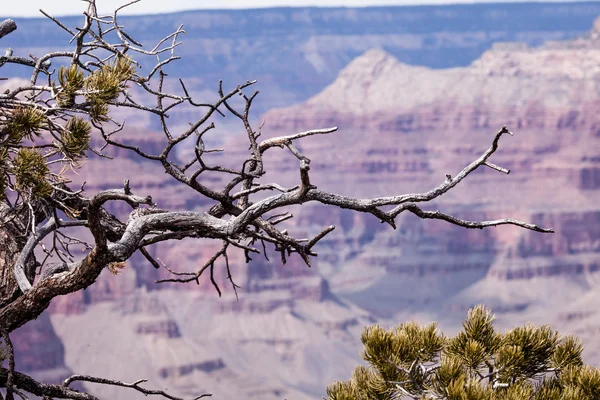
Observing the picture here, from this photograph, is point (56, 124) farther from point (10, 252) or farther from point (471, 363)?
point (471, 363)

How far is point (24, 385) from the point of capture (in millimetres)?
7695

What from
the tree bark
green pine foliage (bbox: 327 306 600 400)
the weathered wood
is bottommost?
green pine foliage (bbox: 327 306 600 400)

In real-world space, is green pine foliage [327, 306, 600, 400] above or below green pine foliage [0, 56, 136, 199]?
below

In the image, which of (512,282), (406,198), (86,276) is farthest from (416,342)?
(512,282)

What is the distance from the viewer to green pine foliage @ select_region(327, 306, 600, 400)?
7.94m

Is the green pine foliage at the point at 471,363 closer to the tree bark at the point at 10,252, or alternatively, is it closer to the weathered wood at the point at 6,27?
the tree bark at the point at 10,252

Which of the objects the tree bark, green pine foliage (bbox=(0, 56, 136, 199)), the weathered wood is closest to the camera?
A: green pine foliage (bbox=(0, 56, 136, 199))

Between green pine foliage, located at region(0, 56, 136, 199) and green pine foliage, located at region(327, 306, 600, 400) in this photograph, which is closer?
green pine foliage, located at region(0, 56, 136, 199)

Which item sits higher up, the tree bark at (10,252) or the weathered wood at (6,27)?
the weathered wood at (6,27)

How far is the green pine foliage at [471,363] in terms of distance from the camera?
7.94m

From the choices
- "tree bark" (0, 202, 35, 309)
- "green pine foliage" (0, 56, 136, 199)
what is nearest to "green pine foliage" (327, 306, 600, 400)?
"tree bark" (0, 202, 35, 309)

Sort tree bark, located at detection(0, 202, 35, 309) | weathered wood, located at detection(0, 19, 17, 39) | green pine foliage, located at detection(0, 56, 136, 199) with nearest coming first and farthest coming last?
green pine foliage, located at detection(0, 56, 136, 199), tree bark, located at detection(0, 202, 35, 309), weathered wood, located at detection(0, 19, 17, 39)

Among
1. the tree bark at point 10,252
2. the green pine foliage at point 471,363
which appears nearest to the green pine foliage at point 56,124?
the tree bark at point 10,252

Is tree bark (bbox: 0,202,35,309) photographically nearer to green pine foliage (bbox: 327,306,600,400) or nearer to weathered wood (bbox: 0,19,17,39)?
weathered wood (bbox: 0,19,17,39)
